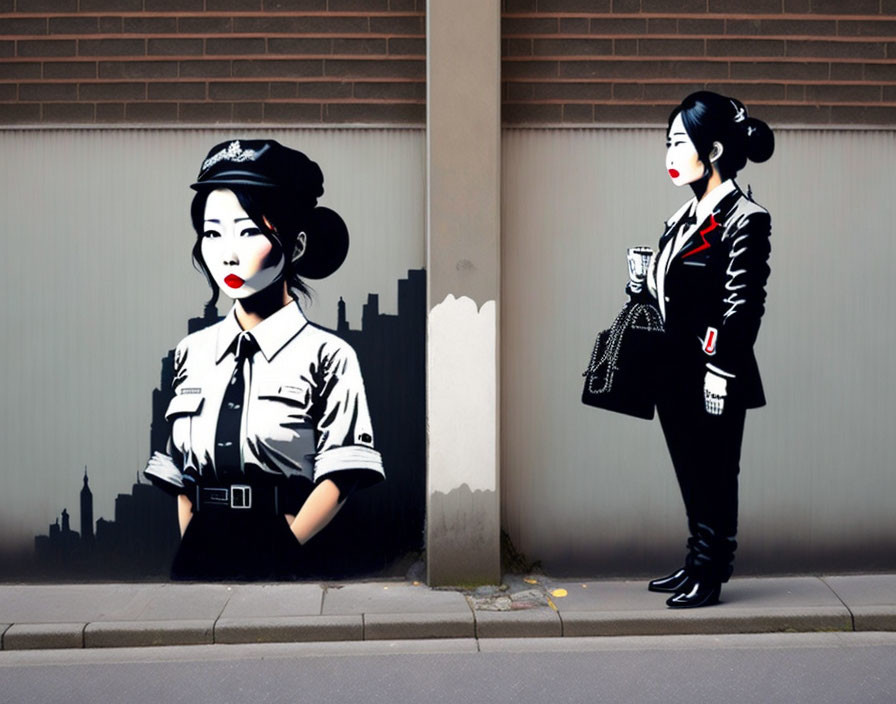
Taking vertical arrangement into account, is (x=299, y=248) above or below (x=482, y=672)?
above

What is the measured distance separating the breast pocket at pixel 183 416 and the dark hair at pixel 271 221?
0.82 metres

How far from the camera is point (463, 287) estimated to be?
7230 millimetres

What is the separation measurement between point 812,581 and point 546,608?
2.35m

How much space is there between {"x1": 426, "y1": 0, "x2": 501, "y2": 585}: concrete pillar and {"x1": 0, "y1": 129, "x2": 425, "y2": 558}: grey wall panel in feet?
1.64

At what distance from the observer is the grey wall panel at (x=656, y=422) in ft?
25.1

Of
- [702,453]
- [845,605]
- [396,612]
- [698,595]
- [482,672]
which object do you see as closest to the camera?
[482,672]

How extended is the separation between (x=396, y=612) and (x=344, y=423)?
64.3 inches

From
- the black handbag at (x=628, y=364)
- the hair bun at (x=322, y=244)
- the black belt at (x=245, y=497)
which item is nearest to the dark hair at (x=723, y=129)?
the black handbag at (x=628, y=364)

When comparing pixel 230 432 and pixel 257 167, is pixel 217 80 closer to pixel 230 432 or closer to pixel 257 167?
pixel 257 167

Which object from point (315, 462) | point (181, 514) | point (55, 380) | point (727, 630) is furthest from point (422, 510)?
point (55, 380)

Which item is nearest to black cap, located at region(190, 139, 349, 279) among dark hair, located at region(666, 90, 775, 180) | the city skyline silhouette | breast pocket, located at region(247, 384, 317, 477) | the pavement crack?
the city skyline silhouette

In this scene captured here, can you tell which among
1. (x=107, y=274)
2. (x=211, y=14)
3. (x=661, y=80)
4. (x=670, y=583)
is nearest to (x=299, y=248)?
(x=107, y=274)

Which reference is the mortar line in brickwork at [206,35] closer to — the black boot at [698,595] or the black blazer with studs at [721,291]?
the black blazer with studs at [721,291]

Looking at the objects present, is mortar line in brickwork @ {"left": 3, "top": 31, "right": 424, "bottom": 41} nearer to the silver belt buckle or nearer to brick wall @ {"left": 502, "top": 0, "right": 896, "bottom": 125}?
brick wall @ {"left": 502, "top": 0, "right": 896, "bottom": 125}
